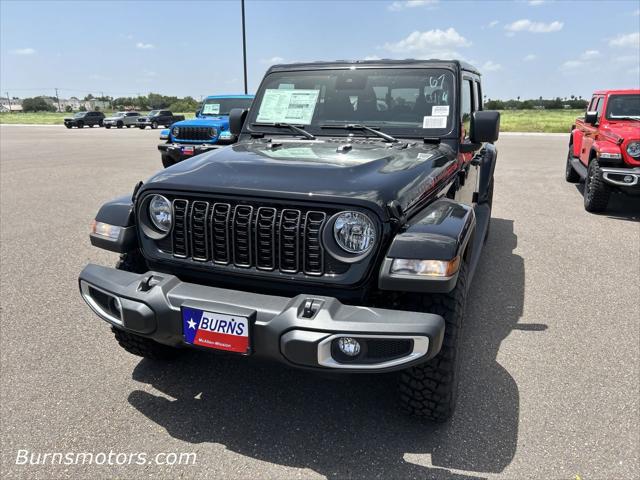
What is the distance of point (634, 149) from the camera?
6.79 m

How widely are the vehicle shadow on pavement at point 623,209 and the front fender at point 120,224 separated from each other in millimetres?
6927

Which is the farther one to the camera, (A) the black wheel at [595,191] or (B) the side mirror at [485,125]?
(A) the black wheel at [595,191]

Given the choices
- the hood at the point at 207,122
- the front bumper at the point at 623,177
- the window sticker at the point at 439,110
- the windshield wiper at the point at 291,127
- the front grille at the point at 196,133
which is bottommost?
the front bumper at the point at 623,177

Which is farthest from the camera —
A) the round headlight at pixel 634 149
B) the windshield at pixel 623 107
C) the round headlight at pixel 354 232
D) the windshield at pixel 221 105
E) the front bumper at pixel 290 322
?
the windshield at pixel 221 105

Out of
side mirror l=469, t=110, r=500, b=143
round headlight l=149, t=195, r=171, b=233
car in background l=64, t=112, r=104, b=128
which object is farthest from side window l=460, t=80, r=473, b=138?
car in background l=64, t=112, r=104, b=128

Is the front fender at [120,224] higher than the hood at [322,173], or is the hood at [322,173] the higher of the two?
the hood at [322,173]

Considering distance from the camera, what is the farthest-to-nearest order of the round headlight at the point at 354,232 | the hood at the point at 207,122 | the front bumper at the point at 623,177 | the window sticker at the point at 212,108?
1. the window sticker at the point at 212,108
2. the hood at the point at 207,122
3. the front bumper at the point at 623,177
4. the round headlight at the point at 354,232

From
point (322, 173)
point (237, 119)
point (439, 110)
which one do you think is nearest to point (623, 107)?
point (439, 110)

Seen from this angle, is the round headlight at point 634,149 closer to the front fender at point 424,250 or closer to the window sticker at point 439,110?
the window sticker at point 439,110

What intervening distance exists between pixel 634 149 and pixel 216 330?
6.76 metres

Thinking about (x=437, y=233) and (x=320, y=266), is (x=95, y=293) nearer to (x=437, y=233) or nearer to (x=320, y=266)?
(x=320, y=266)

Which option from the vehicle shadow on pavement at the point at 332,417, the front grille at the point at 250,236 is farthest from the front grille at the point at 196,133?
the front grille at the point at 250,236

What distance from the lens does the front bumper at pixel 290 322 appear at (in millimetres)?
→ 2066

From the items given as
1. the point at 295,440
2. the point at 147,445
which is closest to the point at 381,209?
the point at 295,440
